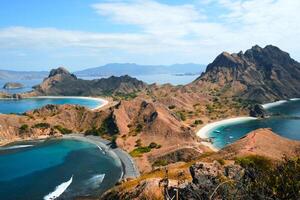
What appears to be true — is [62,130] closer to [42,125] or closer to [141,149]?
[42,125]

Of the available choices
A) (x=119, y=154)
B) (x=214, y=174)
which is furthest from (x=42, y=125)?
(x=214, y=174)

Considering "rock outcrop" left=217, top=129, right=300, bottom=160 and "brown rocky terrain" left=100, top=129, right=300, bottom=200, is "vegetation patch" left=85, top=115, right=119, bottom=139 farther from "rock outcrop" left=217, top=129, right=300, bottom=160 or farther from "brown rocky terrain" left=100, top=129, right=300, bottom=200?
"brown rocky terrain" left=100, top=129, right=300, bottom=200

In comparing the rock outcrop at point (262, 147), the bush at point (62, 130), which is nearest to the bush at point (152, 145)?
the rock outcrop at point (262, 147)

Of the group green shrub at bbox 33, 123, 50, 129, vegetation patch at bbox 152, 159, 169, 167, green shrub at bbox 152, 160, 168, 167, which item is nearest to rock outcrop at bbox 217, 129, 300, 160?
vegetation patch at bbox 152, 159, 169, 167

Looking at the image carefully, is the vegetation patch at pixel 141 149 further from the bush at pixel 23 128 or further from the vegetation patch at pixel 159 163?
the bush at pixel 23 128

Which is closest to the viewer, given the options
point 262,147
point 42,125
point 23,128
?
point 262,147

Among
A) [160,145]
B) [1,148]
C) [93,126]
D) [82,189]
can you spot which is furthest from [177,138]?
[1,148]

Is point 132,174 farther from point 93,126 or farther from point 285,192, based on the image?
point 285,192
